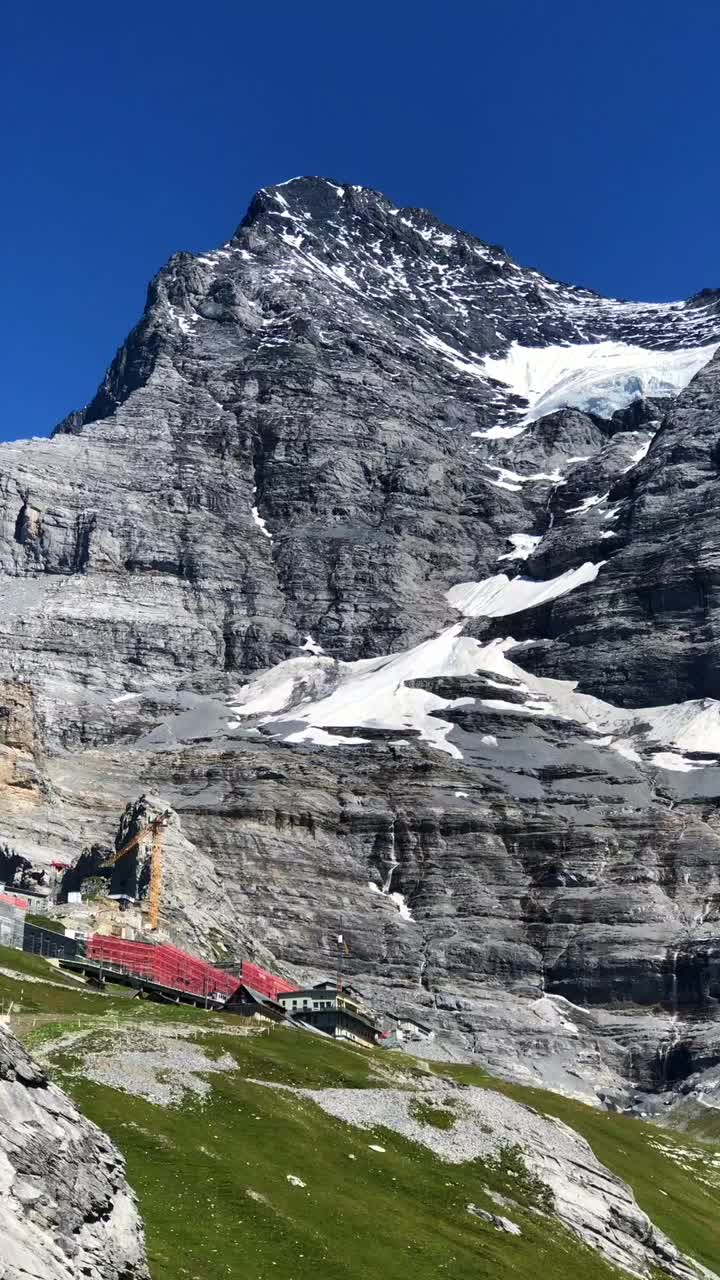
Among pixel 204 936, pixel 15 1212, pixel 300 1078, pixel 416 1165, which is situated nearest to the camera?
pixel 15 1212

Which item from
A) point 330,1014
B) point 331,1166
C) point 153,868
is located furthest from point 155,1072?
point 153,868

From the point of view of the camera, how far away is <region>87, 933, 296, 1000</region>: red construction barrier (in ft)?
443

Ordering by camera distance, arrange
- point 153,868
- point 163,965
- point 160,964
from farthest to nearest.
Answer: point 153,868 → point 163,965 → point 160,964

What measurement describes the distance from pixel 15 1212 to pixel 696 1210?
67967mm

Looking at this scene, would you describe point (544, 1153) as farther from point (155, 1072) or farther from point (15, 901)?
point (15, 901)

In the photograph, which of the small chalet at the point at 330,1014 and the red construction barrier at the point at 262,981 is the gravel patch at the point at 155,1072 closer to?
the small chalet at the point at 330,1014

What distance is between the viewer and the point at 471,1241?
2420 inches

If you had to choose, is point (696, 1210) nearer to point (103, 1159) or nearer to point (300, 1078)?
point (300, 1078)

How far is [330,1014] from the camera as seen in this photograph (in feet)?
497

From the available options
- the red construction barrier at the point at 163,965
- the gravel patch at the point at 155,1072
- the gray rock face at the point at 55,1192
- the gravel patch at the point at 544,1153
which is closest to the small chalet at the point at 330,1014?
the red construction barrier at the point at 163,965

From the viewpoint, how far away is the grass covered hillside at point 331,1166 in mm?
52594

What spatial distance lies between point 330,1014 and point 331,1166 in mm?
89603

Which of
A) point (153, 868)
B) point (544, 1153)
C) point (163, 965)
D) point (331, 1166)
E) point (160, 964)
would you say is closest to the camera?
point (331, 1166)

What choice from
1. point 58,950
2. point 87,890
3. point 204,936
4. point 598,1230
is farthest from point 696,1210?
point 87,890
